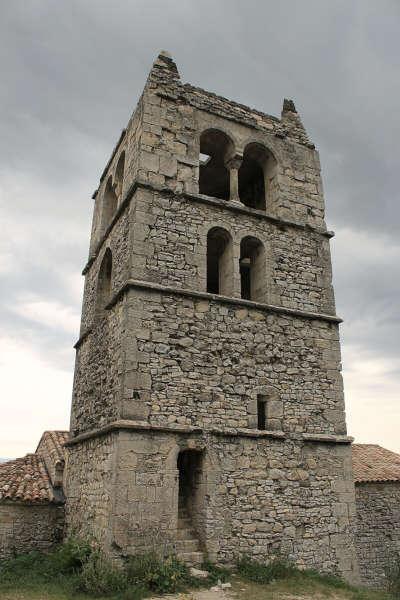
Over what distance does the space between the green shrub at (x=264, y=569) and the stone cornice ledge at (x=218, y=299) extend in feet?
14.5

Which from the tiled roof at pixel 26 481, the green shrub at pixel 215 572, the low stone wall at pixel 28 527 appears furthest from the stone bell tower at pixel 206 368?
the tiled roof at pixel 26 481

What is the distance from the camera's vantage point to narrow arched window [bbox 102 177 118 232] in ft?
42.3

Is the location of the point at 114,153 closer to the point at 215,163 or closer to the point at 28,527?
the point at 215,163

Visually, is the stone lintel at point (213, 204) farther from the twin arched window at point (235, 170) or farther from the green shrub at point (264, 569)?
the green shrub at point (264, 569)

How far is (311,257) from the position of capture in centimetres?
1090

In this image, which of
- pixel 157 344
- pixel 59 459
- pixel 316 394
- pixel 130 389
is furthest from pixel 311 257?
pixel 59 459

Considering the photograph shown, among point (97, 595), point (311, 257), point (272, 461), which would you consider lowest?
point (97, 595)

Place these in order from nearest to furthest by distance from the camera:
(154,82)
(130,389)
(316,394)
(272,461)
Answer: (130,389)
(272,461)
(316,394)
(154,82)

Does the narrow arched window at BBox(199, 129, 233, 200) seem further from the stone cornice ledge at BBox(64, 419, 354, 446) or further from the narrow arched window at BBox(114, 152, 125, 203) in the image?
the stone cornice ledge at BBox(64, 419, 354, 446)

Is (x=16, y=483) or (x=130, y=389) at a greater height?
(x=130, y=389)

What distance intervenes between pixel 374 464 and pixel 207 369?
7686 millimetres

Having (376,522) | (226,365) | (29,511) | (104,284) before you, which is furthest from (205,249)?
(376,522)

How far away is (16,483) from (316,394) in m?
6.87

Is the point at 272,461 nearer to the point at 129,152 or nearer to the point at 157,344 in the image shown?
the point at 157,344
